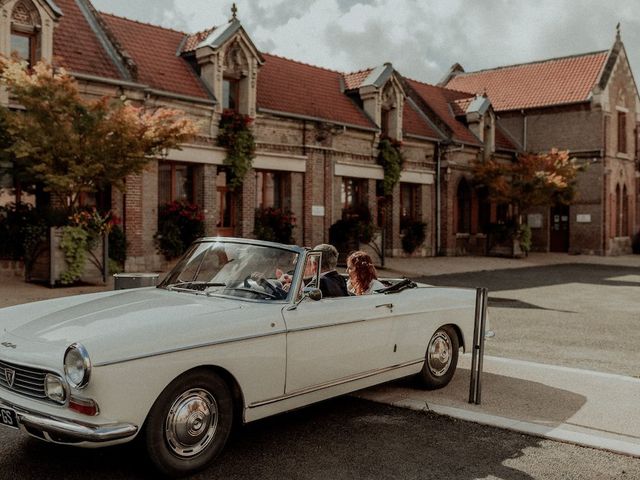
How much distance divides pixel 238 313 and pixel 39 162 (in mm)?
11389

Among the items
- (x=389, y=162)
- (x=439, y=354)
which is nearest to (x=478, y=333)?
(x=439, y=354)

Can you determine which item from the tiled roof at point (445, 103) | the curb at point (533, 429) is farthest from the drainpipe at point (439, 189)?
the curb at point (533, 429)

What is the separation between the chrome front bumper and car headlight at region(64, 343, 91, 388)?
0.22 m

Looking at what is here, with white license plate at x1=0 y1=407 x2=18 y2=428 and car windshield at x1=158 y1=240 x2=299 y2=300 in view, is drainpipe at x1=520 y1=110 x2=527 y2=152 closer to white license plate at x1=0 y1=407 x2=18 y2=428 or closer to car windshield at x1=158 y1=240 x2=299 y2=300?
car windshield at x1=158 y1=240 x2=299 y2=300

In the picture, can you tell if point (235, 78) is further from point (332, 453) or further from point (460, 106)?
point (332, 453)

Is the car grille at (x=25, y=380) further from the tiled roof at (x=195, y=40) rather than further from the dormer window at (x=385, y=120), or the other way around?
the dormer window at (x=385, y=120)

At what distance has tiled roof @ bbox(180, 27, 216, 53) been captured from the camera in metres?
20.8

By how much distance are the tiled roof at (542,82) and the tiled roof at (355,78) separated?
10244 mm

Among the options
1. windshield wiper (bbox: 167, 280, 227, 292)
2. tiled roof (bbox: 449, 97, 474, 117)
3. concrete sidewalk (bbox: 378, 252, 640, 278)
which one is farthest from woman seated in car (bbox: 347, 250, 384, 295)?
tiled roof (bbox: 449, 97, 474, 117)

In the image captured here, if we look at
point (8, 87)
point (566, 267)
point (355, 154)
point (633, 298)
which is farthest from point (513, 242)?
point (8, 87)

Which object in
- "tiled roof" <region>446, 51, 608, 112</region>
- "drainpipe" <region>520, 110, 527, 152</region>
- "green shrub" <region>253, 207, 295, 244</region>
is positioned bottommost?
"green shrub" <region>253, 207, 295, 244</region>

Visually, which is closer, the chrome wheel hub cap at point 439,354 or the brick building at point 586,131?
the chrome wheel hub cap at point 439,354

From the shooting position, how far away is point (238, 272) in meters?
4.93

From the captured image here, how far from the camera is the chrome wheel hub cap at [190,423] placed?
386 centimetres
